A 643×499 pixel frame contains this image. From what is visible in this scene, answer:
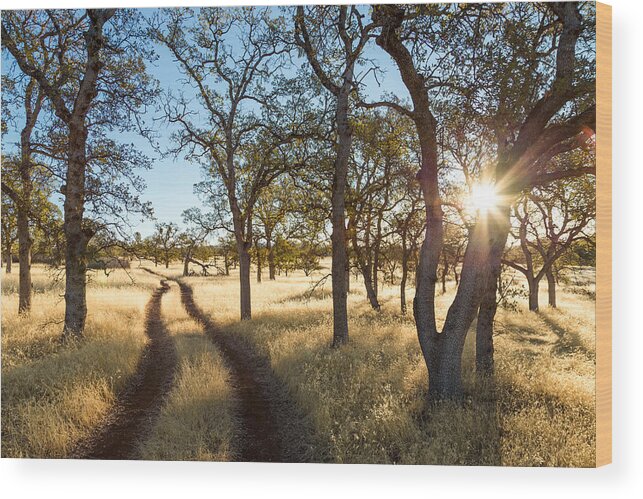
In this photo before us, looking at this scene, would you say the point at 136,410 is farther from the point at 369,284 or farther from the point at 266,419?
the point at 369,284

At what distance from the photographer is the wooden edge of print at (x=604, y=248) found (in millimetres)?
5656

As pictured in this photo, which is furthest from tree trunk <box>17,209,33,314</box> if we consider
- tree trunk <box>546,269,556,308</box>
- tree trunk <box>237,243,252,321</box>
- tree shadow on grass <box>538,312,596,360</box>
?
tree trunk <box>546,269,556,308</box>

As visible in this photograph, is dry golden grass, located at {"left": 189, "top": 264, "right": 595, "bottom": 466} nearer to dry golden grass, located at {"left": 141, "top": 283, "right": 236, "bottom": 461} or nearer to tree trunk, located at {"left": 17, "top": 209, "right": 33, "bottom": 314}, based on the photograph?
dry golden grass, located at {"left": 141, "top": 283, "right": 236, "bottom": 461}

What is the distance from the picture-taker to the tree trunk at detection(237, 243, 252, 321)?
494 inches

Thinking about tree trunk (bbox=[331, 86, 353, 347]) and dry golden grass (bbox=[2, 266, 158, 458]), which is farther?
tree trunk (bbox=[331, 86, 353, 347])

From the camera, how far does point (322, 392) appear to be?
21.8ft

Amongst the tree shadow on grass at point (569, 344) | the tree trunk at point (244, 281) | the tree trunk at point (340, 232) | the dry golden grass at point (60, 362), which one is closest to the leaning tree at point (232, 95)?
the tree trunk at point (244, 281)

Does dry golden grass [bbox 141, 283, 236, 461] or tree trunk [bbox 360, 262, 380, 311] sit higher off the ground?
tree trunk [bbox 360, 262, 380, 311]

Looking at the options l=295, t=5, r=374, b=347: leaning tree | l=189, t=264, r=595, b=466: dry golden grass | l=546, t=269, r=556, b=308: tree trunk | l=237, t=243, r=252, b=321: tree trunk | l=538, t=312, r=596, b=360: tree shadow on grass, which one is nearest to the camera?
l=189, t=264, r=595, b=466: dry golden grass

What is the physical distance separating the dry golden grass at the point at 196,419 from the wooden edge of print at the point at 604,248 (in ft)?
16.9

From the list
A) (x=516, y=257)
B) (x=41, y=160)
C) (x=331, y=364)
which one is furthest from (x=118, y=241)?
(x=516, y=257)

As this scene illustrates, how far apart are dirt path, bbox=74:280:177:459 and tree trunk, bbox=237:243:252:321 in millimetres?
3954

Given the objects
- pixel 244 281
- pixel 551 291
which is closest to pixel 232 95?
pixel 244 281

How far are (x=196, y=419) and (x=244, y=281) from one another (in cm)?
747
